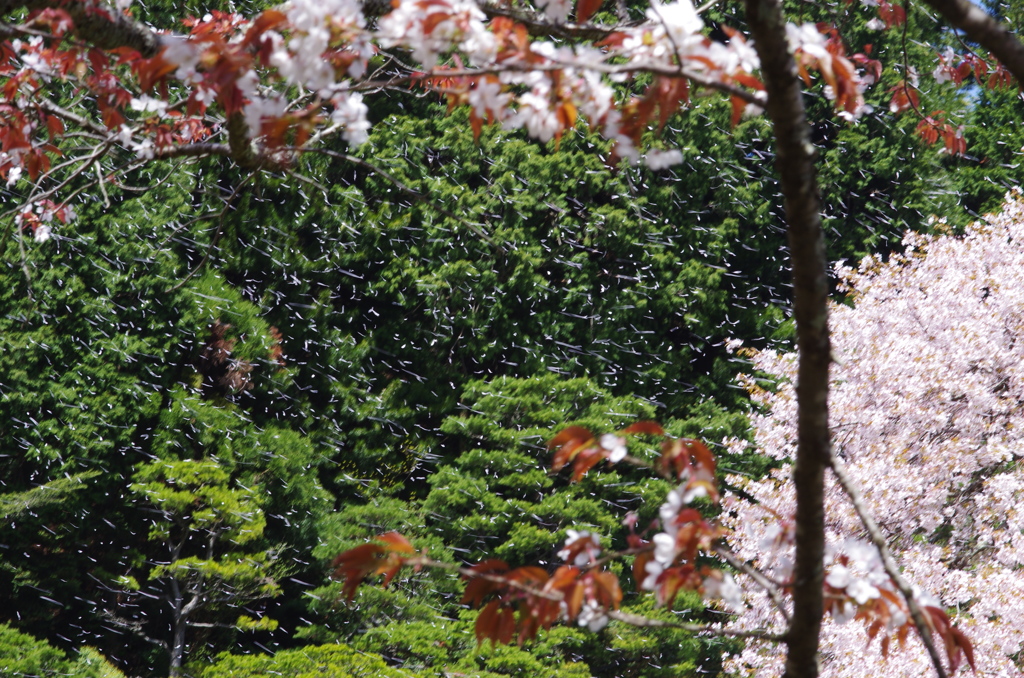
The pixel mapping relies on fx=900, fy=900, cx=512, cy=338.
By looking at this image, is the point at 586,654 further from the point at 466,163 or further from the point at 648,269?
the point at 466,163

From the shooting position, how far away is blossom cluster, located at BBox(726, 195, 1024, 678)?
334 cm

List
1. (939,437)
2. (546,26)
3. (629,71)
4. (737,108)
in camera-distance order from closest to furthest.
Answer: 1. (629,71)
2. (737,108)
3. (546,26)
4. (939,437)

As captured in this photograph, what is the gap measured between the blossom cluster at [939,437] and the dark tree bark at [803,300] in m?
2.24

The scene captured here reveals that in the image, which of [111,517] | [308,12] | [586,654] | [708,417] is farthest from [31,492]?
[308,12]

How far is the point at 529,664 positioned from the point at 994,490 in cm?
252

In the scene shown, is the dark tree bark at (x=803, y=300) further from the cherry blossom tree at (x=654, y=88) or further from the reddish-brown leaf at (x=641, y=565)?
the reddish-brown leaf at (x=641, y=565)

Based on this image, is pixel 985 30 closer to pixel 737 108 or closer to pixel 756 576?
pixel 737 108

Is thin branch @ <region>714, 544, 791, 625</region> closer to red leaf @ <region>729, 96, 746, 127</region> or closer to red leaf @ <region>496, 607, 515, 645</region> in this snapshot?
red leaf @ <region>496, 607, 515, 645</region>

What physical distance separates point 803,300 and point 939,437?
3.83 meters

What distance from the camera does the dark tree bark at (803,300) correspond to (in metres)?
0.71

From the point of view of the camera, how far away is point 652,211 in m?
8.29

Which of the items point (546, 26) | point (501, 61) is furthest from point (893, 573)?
point (546, 26)

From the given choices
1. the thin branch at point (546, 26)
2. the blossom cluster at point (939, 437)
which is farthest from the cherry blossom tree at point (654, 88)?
the blossom cluster at point (939, 437)

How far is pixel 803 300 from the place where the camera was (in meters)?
0.74
